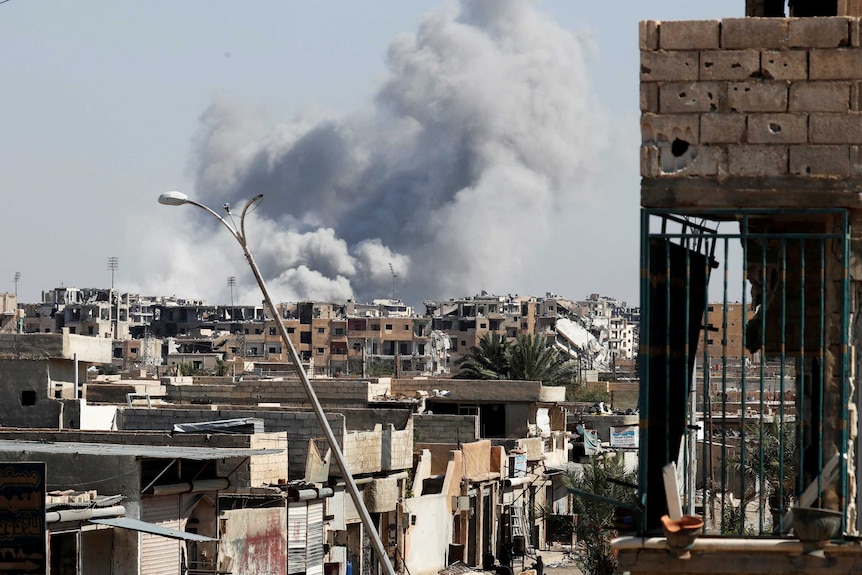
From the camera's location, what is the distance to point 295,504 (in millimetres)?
20859

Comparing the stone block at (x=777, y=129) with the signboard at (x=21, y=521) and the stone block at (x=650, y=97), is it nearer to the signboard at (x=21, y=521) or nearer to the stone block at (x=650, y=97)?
the stone block at (x=650, y=97)

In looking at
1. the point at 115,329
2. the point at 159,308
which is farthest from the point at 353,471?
the point at 159,308

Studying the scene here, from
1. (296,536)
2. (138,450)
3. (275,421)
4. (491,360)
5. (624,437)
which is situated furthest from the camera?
(491,360)

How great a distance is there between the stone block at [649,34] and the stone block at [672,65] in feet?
0.12

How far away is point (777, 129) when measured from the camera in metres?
7.58

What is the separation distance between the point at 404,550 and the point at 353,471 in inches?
135

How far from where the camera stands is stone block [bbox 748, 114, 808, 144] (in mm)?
7543

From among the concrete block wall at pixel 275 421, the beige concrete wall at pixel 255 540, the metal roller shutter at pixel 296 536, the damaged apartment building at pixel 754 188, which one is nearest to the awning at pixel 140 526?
the beige concrete wall at pixel 255 540

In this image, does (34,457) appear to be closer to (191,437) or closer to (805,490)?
(191,437)

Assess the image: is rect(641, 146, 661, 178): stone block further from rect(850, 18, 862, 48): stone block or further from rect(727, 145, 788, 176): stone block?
rect(850, 18, 862, 48): stone block

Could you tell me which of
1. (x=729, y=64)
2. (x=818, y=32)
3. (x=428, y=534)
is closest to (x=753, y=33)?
(x=729, y=64)

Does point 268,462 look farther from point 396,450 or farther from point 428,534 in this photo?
point 428,534

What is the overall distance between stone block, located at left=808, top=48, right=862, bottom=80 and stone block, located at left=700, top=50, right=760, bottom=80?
0.86ft

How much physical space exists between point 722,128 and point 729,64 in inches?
12.1
